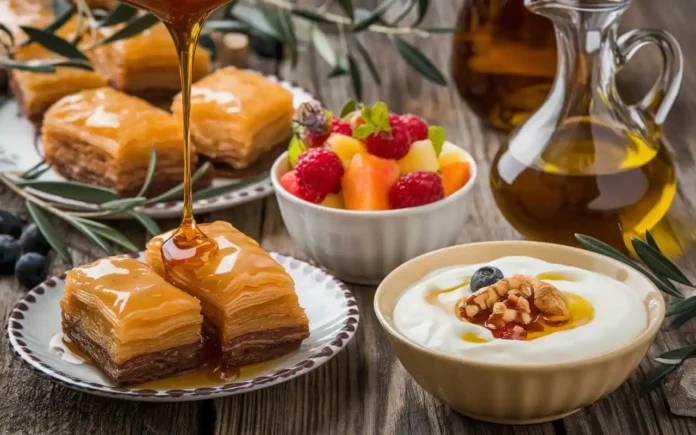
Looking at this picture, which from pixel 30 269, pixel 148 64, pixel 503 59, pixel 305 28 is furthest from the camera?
pixel 305 28

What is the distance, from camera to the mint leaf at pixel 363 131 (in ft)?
6.89

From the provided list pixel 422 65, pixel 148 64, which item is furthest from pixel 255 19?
pixel 422 65

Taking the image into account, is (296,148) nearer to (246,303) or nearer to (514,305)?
(246,303)

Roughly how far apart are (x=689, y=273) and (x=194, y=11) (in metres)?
1.16

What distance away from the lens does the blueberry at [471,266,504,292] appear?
170 centimetres

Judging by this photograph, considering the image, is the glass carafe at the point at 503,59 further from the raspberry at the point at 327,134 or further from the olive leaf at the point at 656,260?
the olive leaf at the point at 656,260

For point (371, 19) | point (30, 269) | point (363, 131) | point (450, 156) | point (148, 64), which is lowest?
point (148, 64)

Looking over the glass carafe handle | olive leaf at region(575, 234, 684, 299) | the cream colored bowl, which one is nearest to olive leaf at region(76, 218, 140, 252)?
the cream colored bowl

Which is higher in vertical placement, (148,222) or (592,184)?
(592,184)

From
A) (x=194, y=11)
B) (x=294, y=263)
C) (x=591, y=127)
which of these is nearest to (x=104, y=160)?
(x=294, y=263)

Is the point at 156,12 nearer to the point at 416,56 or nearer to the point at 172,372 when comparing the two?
the point at 172,372

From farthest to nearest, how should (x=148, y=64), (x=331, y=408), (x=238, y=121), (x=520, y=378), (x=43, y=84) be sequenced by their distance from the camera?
(x=148, y=64) < (x=43, y=84) < (x=238, y=121) < (x=331, y=408) < (x=520, y=378)

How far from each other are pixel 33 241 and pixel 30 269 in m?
0.15

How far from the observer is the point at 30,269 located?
2184mm
